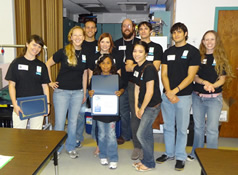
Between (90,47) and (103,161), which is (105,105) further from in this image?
(90,47)

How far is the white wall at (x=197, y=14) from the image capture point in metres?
3.69

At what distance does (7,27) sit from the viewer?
11.3ft

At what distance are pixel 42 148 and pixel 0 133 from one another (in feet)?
1.54

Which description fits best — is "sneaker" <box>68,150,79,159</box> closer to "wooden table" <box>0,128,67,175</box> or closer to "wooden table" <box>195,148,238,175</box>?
"wooden table" <box>0,128,67,175</box>

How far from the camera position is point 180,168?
8.91ft

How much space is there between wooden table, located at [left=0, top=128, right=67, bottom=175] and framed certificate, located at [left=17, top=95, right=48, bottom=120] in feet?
1.09

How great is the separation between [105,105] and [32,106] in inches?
30.6

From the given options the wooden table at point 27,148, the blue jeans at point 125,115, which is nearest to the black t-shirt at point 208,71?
the blue jeans at point 125,115

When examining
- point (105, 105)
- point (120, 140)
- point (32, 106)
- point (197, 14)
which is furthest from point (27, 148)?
point (197, 14)

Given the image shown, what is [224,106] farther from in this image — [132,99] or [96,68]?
[96,68]

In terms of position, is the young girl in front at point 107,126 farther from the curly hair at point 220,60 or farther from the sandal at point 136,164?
the curly hair at point 220,60

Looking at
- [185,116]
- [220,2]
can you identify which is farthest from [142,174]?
[220,2]

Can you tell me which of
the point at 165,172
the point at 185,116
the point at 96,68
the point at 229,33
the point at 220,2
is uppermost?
the point at 220,2

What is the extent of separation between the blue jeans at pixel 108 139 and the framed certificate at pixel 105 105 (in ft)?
0.43
